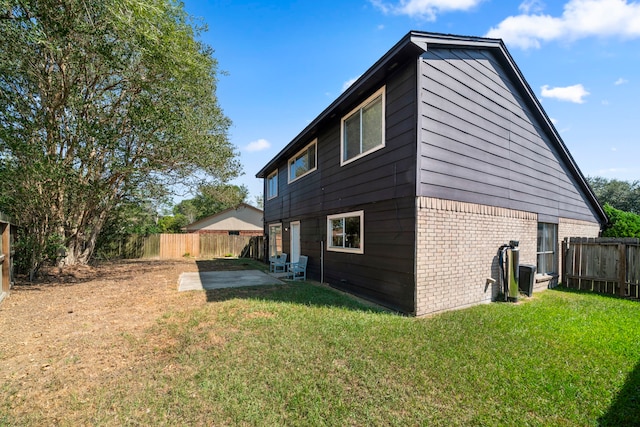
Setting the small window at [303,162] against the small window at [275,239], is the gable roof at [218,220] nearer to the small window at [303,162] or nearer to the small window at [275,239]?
the small window at [275,239]

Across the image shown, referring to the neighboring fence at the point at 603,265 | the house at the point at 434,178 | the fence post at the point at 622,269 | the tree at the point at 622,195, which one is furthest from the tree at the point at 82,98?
the tree at the point at 622,195

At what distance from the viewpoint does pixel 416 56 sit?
5.48 metres

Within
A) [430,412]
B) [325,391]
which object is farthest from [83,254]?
[430,412]

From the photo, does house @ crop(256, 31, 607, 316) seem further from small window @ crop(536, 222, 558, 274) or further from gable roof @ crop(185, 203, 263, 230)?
gable roof @ crop(185, 203, 263, 230)

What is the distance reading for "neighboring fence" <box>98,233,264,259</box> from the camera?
18.2 meters

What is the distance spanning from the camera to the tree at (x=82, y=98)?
243 inches

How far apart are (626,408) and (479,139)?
541 cm

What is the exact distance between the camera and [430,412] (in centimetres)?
265

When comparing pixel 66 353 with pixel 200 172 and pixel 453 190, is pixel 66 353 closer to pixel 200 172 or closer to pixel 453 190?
pixel 453 190

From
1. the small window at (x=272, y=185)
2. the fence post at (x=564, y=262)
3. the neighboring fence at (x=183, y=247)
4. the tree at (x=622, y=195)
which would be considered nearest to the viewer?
the fence post at (x=564, y=262)

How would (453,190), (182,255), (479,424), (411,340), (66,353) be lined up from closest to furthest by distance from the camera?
(479,424)
(66,353)
(411,340)
(453,190)
(182,255)

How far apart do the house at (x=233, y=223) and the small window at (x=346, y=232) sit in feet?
78.1

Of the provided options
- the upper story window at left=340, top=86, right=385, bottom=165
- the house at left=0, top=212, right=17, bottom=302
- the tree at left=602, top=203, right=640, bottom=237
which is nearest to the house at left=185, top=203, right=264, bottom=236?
the house at left=0, top=212, right=17, bottom=302

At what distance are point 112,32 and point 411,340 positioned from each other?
8.99m
